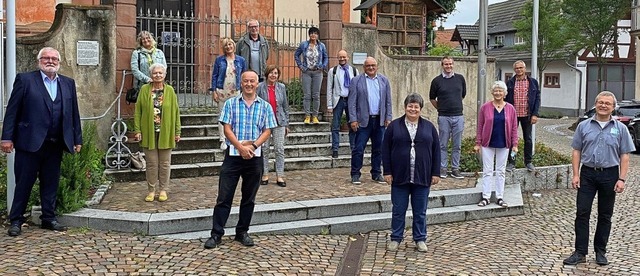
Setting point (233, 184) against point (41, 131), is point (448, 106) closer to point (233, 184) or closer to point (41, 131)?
point (233, 184)

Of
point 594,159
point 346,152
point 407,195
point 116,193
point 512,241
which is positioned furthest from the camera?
point 346,152

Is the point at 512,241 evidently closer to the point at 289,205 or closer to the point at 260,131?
the point at 289,205

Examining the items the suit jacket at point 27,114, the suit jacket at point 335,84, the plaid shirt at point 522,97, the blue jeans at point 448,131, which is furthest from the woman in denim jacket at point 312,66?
the suit jacket at point 27,114

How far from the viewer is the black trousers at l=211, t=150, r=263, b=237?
684cm

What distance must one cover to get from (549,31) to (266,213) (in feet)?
94.1

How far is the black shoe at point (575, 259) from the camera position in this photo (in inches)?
271

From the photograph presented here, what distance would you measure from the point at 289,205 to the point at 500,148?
289 cm

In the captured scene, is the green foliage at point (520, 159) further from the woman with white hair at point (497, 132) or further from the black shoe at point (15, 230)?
the black shoe at point (15, 230)

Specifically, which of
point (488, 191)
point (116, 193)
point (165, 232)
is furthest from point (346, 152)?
point (165, 232)

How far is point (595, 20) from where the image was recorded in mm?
30672

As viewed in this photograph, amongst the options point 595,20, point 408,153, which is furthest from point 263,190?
point 595,20

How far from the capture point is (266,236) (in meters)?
7.56

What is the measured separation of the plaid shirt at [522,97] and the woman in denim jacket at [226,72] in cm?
421

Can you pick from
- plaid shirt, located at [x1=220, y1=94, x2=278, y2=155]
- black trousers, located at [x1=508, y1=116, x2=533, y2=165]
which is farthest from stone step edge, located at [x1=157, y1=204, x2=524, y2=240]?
black trousers, located at [x1=508, y1=116, x2=533, y2=165]
